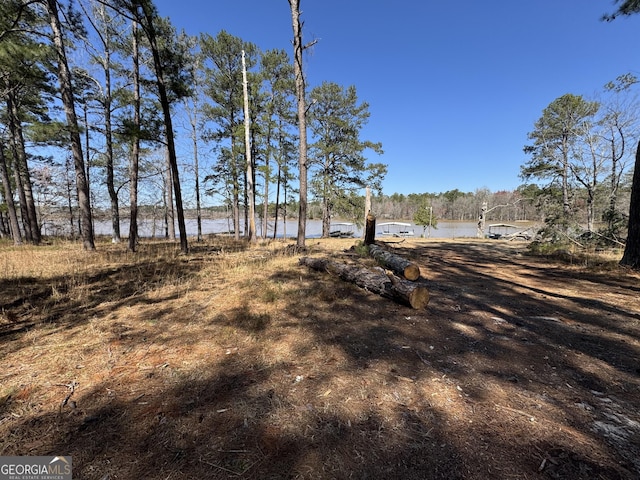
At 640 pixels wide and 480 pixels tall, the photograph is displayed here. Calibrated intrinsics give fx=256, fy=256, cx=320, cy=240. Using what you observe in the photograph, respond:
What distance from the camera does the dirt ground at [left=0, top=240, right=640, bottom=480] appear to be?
1.64 meters

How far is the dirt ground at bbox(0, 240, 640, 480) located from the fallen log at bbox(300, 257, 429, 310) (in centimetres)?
20

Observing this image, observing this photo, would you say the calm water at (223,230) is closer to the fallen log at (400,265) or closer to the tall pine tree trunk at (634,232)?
the fallen log at (400,265)

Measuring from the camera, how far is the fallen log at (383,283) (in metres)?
4.18

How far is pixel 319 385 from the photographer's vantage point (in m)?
2.35

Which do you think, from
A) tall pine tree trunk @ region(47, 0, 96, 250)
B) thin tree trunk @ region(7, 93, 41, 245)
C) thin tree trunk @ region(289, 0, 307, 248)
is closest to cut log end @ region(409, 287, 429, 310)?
thin tree trunk @ region(289, 0, 307, 248)

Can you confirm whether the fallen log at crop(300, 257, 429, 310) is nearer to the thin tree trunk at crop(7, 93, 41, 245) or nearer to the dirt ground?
the dirt ground

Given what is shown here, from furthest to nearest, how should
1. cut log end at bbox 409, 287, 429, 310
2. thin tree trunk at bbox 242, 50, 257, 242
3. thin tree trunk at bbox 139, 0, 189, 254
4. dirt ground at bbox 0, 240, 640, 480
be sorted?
thin tree trunk at bbox 242, 50, 257, 242
thin tree trunk at bbox 139, 0, 189, 254
cut log end at bbox 409, 287, 429, 310
dirt ground at bbox 0, 240, 640, 480

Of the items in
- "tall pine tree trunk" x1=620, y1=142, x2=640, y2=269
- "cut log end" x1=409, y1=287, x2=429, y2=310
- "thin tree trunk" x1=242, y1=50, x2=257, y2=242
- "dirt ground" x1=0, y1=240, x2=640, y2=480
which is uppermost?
"thin tree trunk" x1=242, y1=50, x2=257, y2=242

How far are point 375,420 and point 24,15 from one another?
1255 cm

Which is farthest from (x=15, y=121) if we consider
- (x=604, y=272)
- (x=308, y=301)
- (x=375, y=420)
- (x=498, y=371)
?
(x=604, y=272)

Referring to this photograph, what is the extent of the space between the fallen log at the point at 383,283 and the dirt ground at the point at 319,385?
0.64ft

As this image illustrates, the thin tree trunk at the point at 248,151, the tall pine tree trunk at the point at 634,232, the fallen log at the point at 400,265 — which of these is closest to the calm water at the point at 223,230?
the thin tree trunk at the point at 248,151

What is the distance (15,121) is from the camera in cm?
1135

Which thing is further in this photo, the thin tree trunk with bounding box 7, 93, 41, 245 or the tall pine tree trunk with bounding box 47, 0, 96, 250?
the thin tree trunk with bounding box 7, 93, 41, 245
